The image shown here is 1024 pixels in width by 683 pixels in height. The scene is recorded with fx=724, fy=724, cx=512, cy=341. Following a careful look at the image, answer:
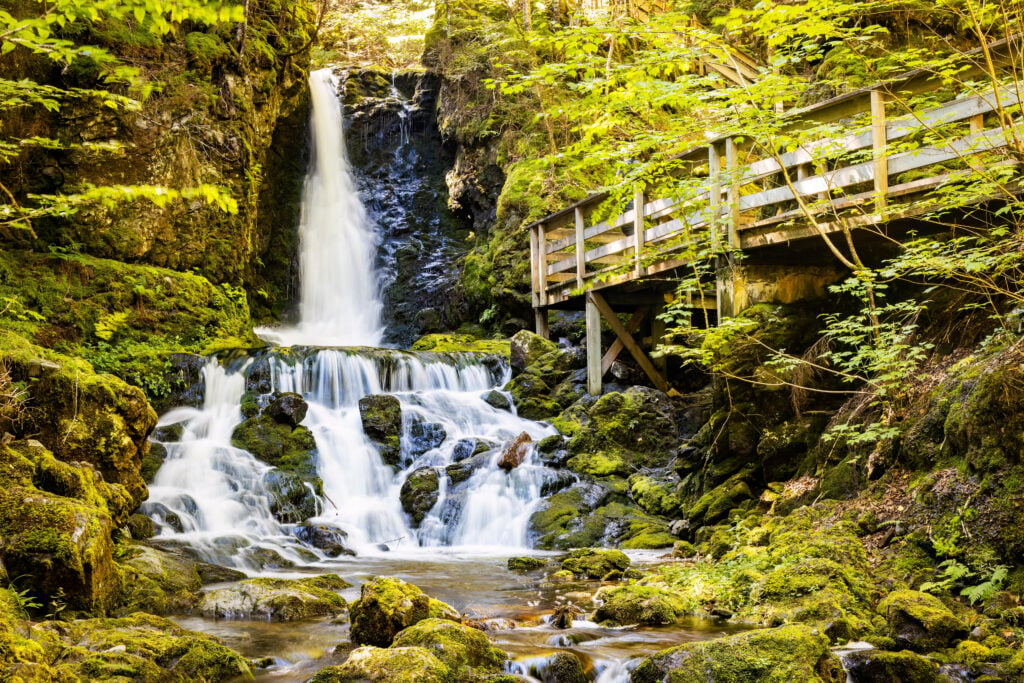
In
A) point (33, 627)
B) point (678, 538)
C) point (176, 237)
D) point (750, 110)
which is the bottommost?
point (678, 538)

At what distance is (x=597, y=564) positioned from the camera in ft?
24.5

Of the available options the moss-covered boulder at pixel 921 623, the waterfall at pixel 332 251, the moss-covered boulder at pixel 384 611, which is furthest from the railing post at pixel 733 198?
the waterfall at pixel 332 251

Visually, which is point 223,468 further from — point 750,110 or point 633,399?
point 750,110

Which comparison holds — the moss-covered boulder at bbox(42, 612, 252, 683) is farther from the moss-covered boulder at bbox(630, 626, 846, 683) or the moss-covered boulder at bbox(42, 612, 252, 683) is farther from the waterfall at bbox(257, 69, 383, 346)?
the waterfall at bbox(257, 69, 383, 346)

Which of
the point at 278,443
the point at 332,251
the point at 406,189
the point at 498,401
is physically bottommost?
the point at 278,443

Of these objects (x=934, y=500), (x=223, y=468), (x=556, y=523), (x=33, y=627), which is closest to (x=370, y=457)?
(x=223, y=468)

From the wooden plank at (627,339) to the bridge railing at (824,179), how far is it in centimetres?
52

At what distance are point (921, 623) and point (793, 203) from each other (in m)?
5.72

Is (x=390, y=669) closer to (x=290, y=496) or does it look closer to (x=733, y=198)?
(x=290, y=496)

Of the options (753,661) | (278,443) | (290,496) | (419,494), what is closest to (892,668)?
(753,661)

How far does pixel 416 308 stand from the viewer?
67.5 feet

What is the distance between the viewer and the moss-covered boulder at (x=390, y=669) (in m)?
3.94

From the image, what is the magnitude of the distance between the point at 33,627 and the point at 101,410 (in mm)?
3192

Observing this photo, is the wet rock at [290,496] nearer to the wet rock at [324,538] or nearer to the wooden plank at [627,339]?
the wet rock at [324,538]
